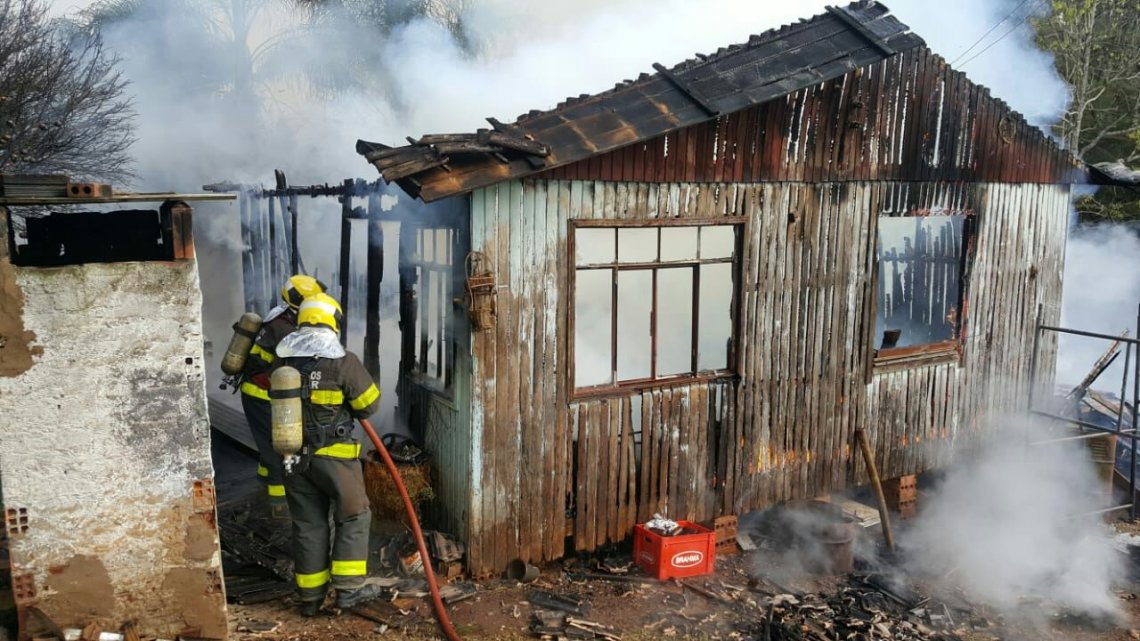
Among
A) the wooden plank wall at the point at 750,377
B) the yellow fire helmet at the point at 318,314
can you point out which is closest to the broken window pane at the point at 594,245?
the wooden plank wall at the point at 750,377

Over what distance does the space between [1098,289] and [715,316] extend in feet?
53.8

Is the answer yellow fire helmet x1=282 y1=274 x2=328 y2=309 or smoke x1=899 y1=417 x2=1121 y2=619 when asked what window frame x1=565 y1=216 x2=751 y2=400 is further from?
smoke x1=899 y1=417 x2=1121 y2=619

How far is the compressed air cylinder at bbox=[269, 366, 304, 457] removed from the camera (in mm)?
5570

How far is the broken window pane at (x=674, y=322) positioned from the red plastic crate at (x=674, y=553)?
1.63m

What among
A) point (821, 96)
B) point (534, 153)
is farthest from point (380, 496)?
point (821, 96)

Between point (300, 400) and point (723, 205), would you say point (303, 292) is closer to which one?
point (300, 400)

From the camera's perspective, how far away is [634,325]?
26.2ft

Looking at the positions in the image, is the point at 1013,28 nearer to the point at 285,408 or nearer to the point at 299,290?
the point at 299,290

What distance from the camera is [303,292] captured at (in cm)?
675

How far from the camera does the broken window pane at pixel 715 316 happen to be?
309 inches

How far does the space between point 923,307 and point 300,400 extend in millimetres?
8036

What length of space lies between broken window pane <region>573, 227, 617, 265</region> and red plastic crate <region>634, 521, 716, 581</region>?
2598 mm

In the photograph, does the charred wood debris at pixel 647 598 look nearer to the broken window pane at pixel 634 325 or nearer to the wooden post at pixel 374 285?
the broken window pane at pixel 634 325

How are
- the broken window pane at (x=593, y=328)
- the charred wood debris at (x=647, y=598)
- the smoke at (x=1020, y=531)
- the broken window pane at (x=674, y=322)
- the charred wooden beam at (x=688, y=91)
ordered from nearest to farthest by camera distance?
the charred wood debris at (x=647, y=598) < the charred wooden beam at (x=688, y=91) < the broken window pane at (x=593, y=328) < the smoke at (x=1020, y=531) < the broken window pane at (x=674, y=322)
